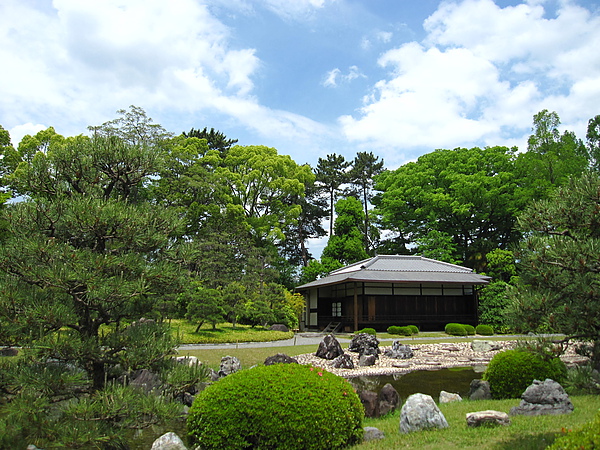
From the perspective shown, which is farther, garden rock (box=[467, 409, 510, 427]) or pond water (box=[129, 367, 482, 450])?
pond water (box=[129, 367, 482, 450])

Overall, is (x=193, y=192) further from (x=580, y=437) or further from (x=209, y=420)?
(x=580, y=437)

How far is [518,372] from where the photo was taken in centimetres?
743

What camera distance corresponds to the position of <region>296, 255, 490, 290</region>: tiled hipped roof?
23875mm

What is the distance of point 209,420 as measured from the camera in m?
4.79

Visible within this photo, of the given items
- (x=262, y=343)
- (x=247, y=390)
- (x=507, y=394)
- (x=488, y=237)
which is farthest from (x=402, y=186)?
(x=247, y=390)

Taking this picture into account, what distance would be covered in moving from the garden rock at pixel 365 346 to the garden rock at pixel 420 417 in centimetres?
883

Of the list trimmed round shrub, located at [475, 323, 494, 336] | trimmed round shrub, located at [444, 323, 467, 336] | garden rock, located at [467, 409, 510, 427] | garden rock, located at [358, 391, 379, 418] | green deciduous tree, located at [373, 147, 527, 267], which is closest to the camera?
garden rock, located at [467, 409, 510, 427]

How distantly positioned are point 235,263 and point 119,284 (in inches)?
811

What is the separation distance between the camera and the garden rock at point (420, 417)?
17.9ft

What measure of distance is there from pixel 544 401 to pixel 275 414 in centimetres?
398

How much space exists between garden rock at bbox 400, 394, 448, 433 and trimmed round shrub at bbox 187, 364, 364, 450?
2.57ft

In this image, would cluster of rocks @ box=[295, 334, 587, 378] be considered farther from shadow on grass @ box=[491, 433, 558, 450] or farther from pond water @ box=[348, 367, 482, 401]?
shadow on grass @ box=[491, 433, 558, 450]

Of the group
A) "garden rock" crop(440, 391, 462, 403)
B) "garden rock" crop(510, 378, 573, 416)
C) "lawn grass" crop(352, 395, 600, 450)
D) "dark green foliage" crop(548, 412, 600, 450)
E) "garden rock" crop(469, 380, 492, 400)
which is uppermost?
"dark green foliage" crop(548, 412, 600, 450)

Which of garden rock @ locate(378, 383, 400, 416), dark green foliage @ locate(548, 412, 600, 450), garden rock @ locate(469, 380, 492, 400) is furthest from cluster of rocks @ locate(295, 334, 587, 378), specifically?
dark green foliage @ locate(548, 412, 600, 450)
